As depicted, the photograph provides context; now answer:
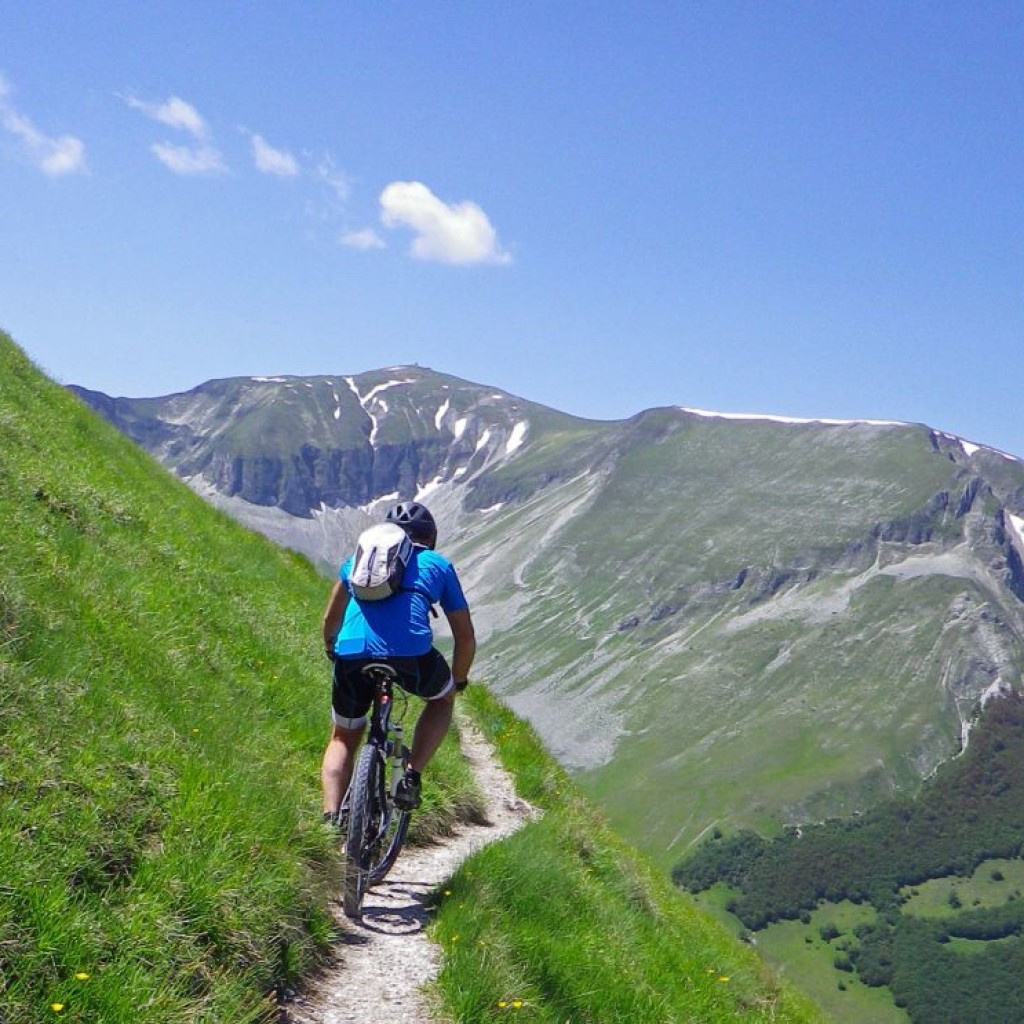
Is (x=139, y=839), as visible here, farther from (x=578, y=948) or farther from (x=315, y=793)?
(x=578, y=948)

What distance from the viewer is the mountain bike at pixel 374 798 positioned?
25.6 ft

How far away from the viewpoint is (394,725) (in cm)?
866

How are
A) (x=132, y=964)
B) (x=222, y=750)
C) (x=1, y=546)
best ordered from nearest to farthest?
1. (x=132, y=964)
2. (x=222, y=750)
3. (x=1, y=546)

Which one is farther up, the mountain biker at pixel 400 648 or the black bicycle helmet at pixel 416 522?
the black bicycle helmet at pixel 416 522

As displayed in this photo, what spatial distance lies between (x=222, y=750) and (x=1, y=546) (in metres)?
2.85

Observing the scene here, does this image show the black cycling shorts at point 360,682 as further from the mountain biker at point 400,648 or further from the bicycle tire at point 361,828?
the bicycle tire at point 361,828

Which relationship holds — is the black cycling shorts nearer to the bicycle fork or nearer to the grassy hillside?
the bicycle fork

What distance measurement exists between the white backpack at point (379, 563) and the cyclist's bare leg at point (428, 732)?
4.52 ft

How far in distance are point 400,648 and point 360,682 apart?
20.5 inches

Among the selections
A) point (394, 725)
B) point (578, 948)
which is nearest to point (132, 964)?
point (394, 725)

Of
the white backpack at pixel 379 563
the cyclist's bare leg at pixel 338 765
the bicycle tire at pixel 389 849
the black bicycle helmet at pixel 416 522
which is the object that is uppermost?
the black bicycle helmet at pixel 416 522

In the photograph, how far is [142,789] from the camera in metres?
6.48

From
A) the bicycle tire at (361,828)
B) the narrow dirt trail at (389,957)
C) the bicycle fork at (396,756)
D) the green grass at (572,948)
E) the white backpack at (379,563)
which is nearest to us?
the narrow dirt trail at (389,957)

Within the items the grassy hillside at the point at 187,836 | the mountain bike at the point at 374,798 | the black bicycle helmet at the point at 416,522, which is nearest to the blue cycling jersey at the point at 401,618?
the mountain bike at the point at 374,798
